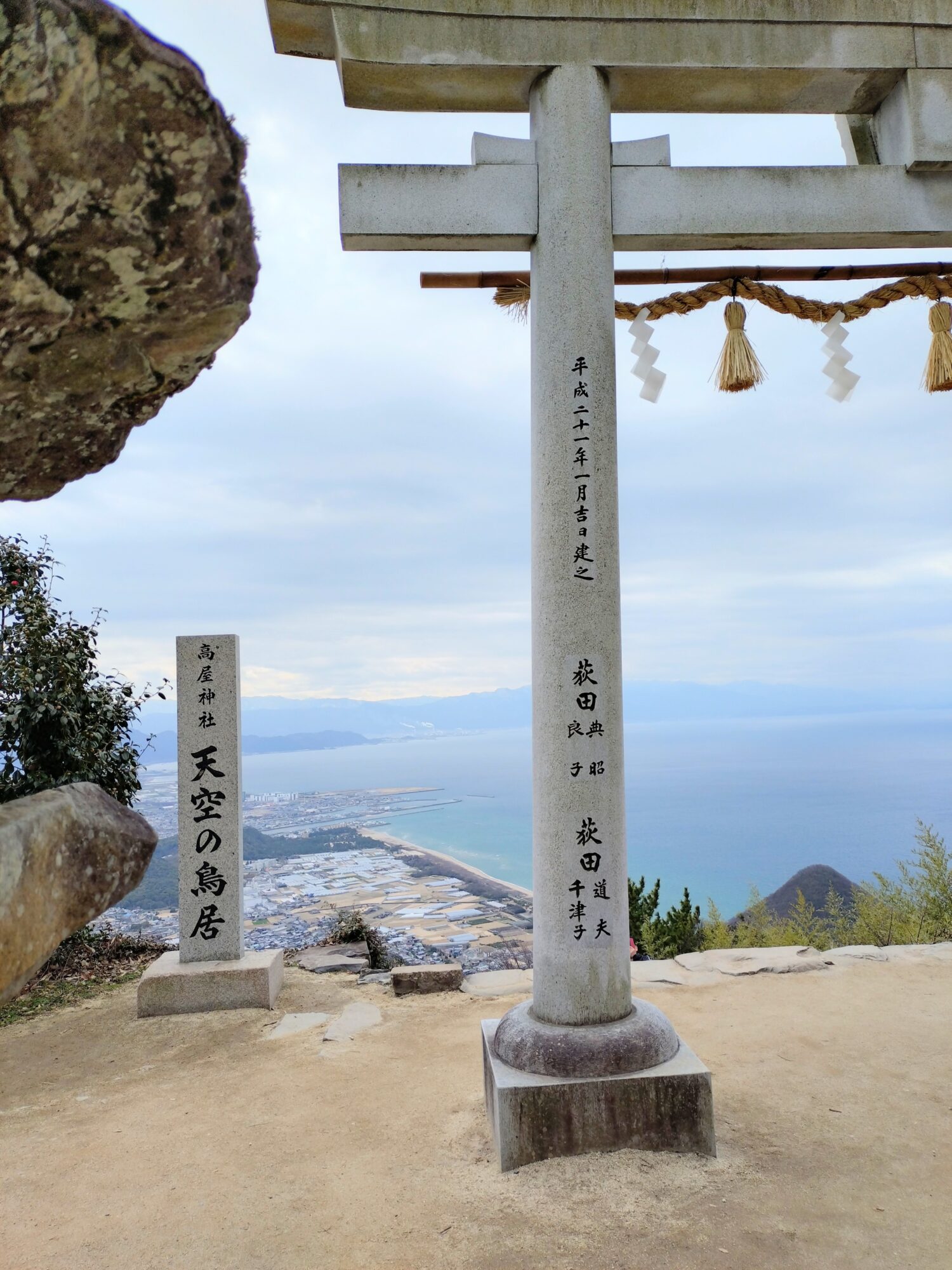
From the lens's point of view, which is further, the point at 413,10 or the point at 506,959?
the point at 506,959

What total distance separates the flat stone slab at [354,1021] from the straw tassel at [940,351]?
491 cm

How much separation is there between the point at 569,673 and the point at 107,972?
17.2ft

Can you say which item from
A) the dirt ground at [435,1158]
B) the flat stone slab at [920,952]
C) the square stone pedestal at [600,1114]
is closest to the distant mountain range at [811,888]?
the flat stone slab at [920,952]

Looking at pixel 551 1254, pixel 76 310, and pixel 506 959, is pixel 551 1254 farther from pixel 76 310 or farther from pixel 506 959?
pixel 506 959

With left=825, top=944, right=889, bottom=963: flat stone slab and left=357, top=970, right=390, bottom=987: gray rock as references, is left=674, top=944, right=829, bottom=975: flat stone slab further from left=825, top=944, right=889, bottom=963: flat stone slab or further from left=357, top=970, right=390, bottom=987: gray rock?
left=357, top=970, right=390, bottom=987: gray rock

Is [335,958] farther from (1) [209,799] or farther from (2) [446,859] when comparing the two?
(2) [446,859]

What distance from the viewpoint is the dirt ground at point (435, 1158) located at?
2.86 m

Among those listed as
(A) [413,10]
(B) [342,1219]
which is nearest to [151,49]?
(A) [413,10]

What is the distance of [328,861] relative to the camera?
42.6 ft

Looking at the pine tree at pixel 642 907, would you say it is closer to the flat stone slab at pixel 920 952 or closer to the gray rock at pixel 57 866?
the flat stone slab at pixel 920 952

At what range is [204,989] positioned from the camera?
18.5ft

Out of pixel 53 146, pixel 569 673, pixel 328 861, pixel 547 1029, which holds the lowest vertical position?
pixel 328 861

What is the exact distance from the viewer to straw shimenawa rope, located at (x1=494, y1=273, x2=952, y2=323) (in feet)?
14.2

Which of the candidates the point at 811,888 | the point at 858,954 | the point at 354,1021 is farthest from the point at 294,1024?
the point at 811,888
